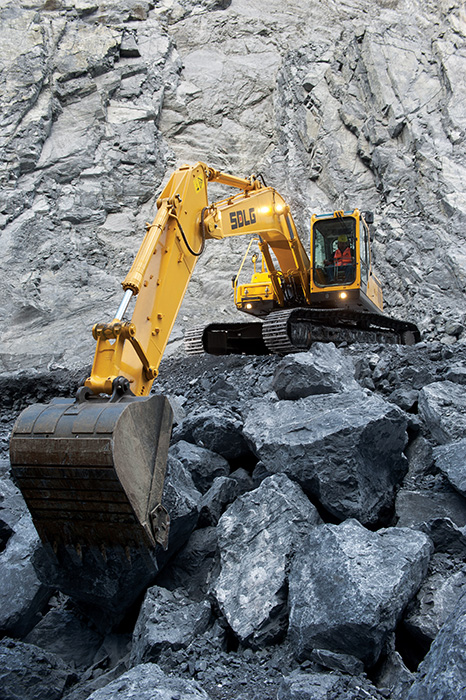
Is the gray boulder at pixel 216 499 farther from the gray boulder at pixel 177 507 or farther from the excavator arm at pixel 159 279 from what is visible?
the excavator arm at pixel 159 279

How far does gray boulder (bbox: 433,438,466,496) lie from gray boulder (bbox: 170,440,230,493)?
1561mm

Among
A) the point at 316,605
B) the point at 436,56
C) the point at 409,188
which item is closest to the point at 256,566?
the point at 316,605

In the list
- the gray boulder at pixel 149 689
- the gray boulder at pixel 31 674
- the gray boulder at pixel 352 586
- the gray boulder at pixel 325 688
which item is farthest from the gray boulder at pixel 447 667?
the gray boulder at pixel 31 674

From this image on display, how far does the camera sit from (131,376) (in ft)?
10.4

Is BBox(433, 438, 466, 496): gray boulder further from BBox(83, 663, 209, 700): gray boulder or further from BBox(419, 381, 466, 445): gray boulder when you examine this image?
BBox(83, 663, 209, 700): gray boulder

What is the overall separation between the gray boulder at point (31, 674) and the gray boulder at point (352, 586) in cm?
121

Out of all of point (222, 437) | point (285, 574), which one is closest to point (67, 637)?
point (285, 574)

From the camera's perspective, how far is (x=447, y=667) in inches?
61.5

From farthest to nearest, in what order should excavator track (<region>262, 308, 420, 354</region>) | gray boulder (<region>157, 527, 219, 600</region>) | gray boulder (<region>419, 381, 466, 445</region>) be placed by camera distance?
excavator track (<region>262, 308, 420, 354</region>) < gray boulder (<region>419, 381, 466, 445</region>) < gray boulder (<region>157, 527, 219, 600</region>)

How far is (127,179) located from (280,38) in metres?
9.38

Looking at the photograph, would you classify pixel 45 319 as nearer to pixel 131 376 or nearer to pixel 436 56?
pixel 131 376

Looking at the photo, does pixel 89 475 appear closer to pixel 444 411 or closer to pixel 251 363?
pixel 444 411

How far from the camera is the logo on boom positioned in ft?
17.7

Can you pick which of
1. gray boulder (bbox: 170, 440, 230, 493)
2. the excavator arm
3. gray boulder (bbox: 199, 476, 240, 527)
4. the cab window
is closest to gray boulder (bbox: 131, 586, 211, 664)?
gray boulder (bbox: 199, 476, 240, 527)
